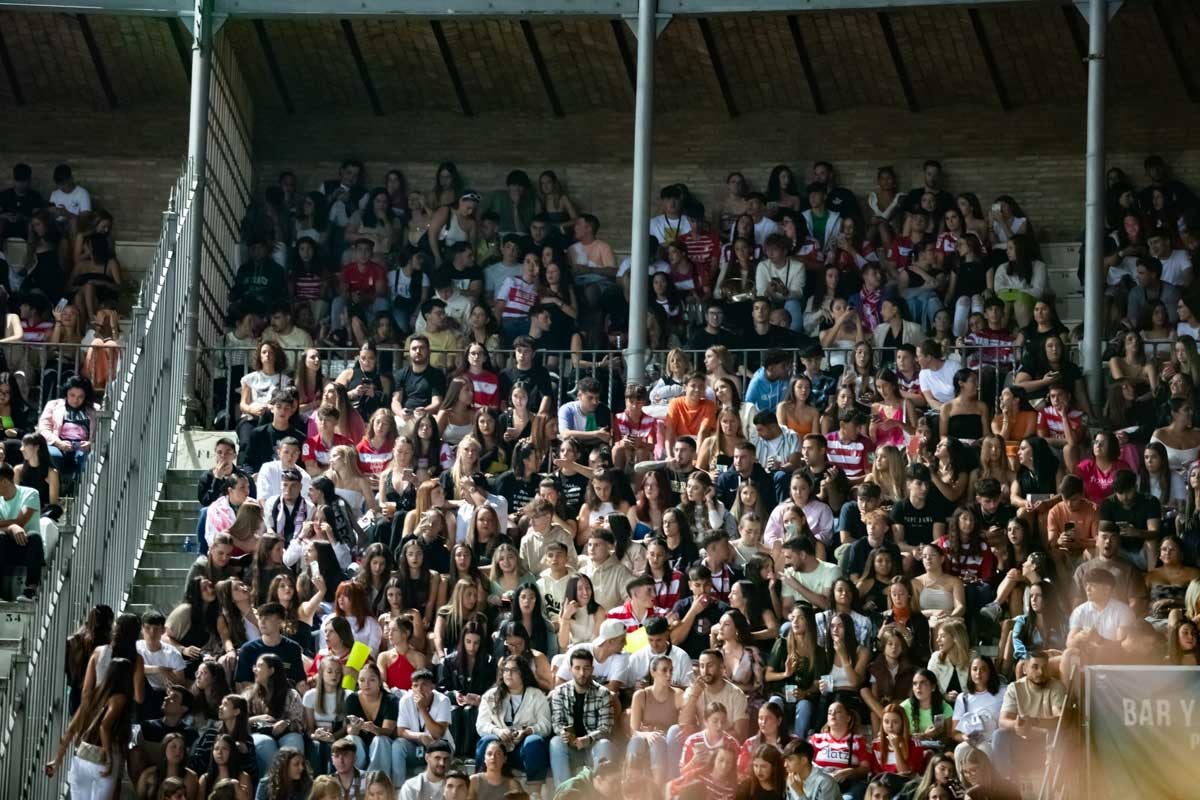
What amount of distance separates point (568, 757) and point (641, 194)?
6.85m

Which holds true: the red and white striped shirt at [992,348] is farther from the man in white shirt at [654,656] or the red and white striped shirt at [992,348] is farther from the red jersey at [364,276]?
the red jersey at [364,276]

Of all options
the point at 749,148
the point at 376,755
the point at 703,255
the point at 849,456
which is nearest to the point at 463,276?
the point at 703,255

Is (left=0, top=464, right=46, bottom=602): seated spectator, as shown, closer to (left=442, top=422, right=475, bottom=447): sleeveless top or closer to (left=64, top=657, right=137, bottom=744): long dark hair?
(left=64, top=657, right=137, bottom=744): long dark hair

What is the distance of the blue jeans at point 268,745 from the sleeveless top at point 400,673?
0.89 m

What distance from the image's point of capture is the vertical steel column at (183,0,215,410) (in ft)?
67.6

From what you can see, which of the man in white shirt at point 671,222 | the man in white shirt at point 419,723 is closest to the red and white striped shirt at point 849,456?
the man in white shirt at point 419,723

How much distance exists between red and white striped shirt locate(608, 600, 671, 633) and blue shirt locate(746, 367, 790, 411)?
3.12m

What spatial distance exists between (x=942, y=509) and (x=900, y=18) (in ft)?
26.5

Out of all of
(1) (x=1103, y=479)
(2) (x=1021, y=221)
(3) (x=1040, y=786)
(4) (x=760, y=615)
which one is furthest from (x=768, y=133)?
(3) (x=1040, y=786)

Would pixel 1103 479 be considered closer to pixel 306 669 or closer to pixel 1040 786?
pixel 1040 786

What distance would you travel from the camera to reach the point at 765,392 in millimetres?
19516

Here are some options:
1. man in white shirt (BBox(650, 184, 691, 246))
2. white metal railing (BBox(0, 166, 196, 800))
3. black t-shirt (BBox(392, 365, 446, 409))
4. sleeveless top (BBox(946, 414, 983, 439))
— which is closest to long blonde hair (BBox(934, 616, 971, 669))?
sleeveless top (BBox(946, 414, 983, 439))

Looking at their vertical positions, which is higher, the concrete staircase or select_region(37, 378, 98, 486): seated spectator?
select_region(37, 378, 98, 486): seated spectator

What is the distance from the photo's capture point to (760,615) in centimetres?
1645
